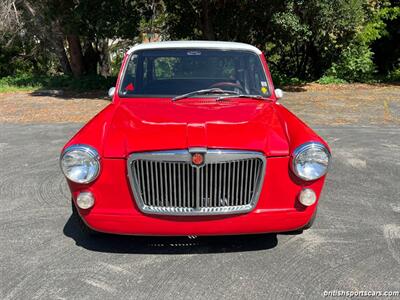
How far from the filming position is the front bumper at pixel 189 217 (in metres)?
3.02

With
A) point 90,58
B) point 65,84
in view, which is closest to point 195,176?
point 65,84

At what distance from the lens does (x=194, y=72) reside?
4434 millimetres

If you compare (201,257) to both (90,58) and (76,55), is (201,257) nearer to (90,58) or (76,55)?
(76,55)

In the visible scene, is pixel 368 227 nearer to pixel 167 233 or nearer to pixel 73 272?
pixel 167 233

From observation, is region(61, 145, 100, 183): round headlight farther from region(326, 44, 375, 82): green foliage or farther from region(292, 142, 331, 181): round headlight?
region(326, 44, 375, 82): green foliage

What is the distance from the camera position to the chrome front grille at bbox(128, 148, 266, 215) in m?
2.92

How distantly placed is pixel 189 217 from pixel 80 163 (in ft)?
2.98

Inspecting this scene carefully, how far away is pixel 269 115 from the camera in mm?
3590

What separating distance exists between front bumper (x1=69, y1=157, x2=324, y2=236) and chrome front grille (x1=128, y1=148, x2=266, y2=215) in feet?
0.20

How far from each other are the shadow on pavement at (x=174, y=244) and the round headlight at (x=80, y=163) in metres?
0.76

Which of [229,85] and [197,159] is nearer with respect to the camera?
[197,159]

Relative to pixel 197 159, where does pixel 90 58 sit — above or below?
below

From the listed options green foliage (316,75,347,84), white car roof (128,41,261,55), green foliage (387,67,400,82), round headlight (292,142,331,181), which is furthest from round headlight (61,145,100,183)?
green foliage (387,67,400,82)

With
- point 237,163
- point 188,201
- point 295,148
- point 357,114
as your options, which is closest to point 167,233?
point 188,201
